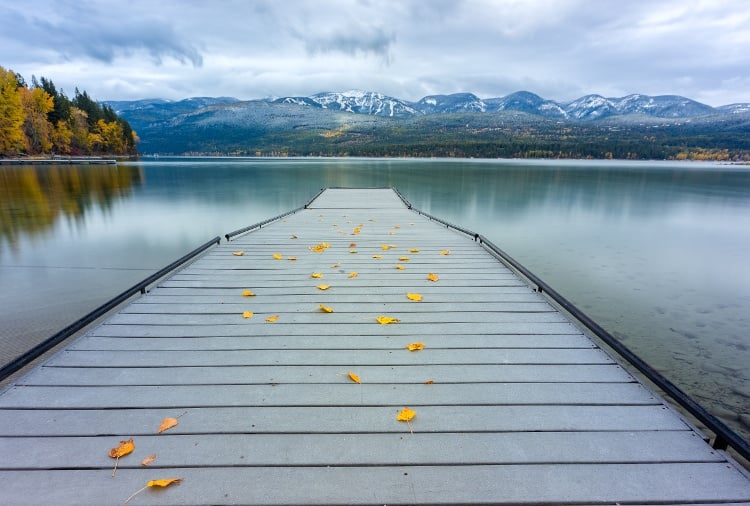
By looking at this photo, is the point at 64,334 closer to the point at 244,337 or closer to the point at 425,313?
the point at 244,337

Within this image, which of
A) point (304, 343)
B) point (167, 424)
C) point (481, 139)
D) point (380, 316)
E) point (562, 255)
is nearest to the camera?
point (167, 424)

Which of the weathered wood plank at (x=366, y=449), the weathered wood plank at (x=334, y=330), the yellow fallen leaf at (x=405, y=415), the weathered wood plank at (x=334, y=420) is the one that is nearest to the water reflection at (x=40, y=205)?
the weathered wood plank at (x=334, y=330)

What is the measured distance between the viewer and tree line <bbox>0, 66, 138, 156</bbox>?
47.3 metres

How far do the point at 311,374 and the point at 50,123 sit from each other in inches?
3010

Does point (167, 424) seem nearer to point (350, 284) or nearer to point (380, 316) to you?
point (380, 316)

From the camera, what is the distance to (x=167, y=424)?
6.84 feet

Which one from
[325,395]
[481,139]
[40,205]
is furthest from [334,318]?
[481,139]

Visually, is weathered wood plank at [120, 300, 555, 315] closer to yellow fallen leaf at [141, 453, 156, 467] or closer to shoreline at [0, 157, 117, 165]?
yellow fallen leaf at [141, 453, 156, 467]

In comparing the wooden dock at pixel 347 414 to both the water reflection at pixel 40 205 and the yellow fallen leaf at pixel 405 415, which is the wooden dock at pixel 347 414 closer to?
Answer: the yellow fallen leaf at pixel 405 415

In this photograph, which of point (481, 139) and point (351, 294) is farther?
point (481, 139)

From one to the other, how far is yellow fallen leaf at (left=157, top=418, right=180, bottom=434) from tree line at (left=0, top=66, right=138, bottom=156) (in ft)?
211

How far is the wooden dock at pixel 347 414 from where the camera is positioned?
67.9 inches

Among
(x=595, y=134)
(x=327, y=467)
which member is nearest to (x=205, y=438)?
(x=327, y=467)

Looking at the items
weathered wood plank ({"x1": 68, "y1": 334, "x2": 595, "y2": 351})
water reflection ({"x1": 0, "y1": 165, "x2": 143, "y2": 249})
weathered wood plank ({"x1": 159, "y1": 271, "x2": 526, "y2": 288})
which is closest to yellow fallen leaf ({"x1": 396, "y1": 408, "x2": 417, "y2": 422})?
weathered wood plank ({"x1": 68, "y1": 334, "x2": 595, "y2": 351})
